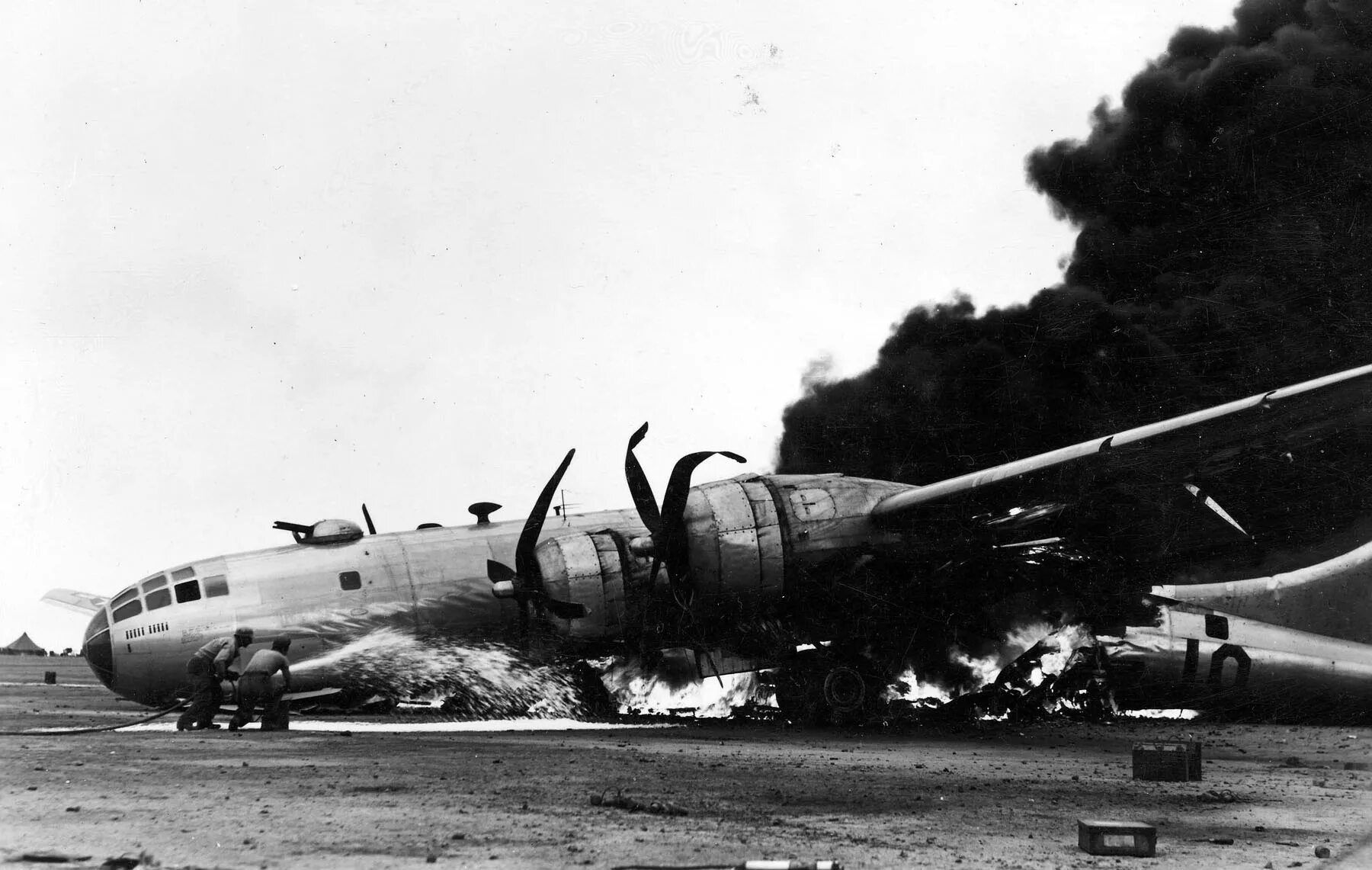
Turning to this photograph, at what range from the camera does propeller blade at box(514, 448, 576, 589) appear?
15.9 metres

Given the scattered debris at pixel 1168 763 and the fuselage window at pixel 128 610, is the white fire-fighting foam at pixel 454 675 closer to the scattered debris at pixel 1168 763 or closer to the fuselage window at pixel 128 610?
the fuselage window at pixel 128 610

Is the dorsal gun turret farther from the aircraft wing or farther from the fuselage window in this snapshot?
the aircraft wing

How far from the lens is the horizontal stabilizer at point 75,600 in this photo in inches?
866

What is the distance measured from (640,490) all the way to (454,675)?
4.27 metres

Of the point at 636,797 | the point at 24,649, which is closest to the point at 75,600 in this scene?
the point at 636,797

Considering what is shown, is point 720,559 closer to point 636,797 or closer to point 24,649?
point 636,797

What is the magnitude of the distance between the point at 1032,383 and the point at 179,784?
68.0ft

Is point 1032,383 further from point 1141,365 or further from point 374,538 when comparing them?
point 374,538

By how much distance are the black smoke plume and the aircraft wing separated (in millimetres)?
3664

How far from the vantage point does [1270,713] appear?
19328 mm

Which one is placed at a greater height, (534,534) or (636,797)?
(534,534)

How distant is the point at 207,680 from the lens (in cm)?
1451

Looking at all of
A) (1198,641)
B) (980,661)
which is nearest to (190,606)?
(980,661)

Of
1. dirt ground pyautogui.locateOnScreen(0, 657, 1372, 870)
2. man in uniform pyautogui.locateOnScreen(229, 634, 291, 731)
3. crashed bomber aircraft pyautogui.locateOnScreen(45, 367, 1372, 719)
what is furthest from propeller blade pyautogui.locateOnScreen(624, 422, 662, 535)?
man in uniform pyautogui.locateOnScreen(229, 634, 291, 731)
